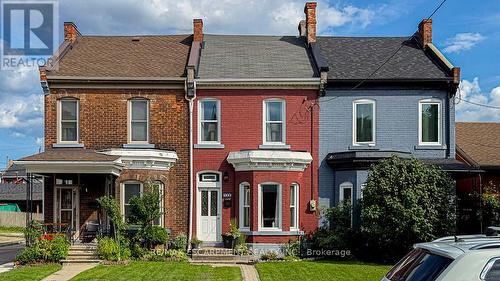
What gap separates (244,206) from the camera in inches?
974

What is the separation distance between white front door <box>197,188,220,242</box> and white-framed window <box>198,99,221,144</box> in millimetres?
2062

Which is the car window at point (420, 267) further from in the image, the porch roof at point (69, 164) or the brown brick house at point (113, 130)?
the brown brick house at point (113, 130)

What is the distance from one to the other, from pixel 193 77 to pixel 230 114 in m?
2.10

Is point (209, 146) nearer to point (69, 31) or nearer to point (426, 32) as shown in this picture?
point (69, 31)

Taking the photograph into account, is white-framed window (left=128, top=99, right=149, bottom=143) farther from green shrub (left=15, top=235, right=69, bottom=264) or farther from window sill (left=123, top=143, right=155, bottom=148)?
green shrub (left=15, top=235, right=69, bottom=264)

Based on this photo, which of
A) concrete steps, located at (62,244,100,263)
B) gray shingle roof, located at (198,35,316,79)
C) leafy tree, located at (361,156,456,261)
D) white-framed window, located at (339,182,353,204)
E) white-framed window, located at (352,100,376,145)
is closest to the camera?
leafy tree, located at (361,156,456,261)

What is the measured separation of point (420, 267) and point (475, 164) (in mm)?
20715

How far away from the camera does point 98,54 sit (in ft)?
88.5

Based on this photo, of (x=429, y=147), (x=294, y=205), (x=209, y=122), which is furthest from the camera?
(x=209, y=122)

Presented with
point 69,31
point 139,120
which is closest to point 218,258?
point 139,120

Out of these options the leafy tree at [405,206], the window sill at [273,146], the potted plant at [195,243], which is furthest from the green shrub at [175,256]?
the leafy tree at [405,206]

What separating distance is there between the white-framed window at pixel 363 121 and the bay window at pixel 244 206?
4.76 meters

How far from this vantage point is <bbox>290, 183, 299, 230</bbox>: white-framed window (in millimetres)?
24562

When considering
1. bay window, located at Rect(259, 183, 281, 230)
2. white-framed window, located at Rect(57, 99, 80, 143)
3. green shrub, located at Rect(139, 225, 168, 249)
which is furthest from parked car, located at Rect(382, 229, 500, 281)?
white-framed window, located at Rect(57, 99, 80, 143)
